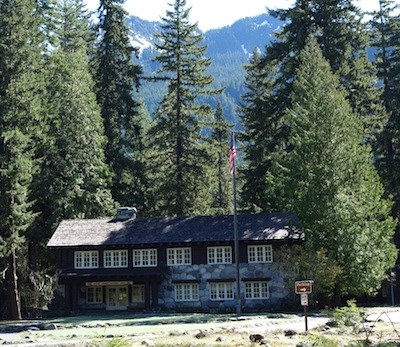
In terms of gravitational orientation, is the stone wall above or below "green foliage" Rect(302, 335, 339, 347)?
above

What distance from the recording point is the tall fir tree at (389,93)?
4856 centimetres

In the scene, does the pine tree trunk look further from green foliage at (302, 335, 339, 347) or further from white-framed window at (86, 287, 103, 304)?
green foliage at (302, 335, 339, 347)

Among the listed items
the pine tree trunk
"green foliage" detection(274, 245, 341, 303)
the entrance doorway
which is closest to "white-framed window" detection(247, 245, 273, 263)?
"green foliage" detection(274, 245, 341, 303)

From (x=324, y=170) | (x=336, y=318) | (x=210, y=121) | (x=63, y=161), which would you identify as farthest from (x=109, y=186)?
(x=336, y=318)

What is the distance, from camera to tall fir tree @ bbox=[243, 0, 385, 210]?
156ft

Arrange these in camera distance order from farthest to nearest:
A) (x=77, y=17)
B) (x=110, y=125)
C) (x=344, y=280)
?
(x=77, y=17), (x=110, y=125), (x=344, y=280)

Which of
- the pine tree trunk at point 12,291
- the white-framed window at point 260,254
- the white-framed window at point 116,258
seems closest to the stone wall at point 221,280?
the white-framed window at point 260,254

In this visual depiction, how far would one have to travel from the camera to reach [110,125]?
176 feet

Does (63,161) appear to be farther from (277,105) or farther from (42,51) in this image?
(277,105)

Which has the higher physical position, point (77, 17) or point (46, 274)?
point (77, 17)

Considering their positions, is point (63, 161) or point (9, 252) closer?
point (9, 252)

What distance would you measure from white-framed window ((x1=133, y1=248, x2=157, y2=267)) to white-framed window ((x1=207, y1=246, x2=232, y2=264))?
3513mm

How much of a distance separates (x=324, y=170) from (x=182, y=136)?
15.7 metres

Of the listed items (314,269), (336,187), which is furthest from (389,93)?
(314,269)
